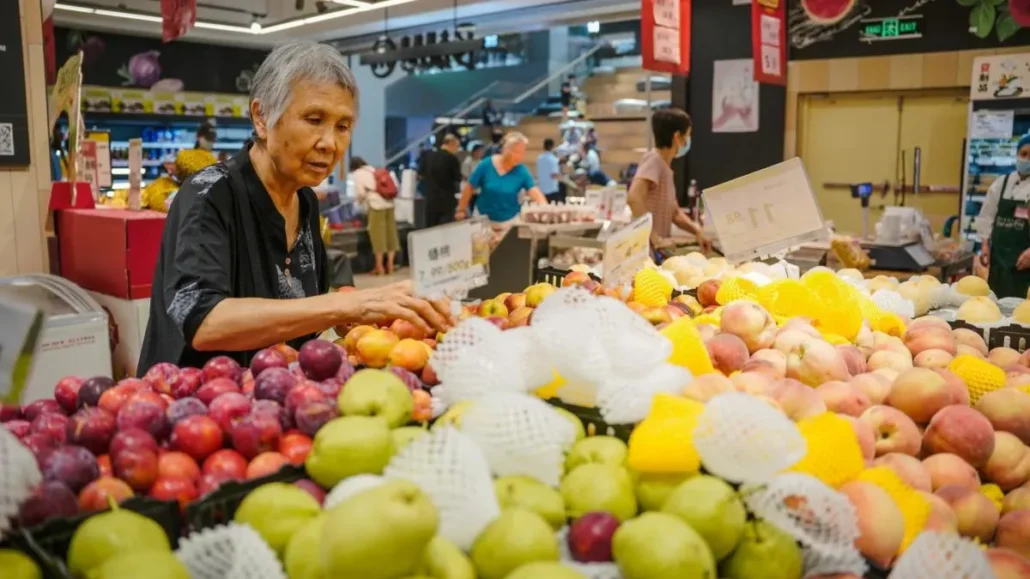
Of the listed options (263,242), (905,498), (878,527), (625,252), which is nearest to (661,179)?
(625,252)

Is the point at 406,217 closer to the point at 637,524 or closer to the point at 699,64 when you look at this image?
the point at 699,64

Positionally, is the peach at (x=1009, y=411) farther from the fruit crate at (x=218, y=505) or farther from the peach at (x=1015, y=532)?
the fruit crate at (x=218, y=505)

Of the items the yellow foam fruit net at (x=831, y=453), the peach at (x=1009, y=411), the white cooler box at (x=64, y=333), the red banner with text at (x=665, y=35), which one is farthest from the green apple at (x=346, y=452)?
the red banner with text at (x=665, y=35)

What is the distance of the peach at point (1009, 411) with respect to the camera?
1.72 meters

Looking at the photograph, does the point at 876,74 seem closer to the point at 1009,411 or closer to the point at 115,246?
the point at 115,246

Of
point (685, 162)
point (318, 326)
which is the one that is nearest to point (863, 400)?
point (318, 326)

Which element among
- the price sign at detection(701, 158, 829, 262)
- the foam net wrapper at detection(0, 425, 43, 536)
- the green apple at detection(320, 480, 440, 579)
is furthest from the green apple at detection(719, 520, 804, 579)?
the price sign at detection(701, 158, 829, 262)

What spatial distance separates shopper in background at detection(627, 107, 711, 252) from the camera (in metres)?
5.98

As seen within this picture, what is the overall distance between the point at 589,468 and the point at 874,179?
884 centimetres

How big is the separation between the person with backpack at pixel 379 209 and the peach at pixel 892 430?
33.9ft

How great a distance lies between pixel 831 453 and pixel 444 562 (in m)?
0.66

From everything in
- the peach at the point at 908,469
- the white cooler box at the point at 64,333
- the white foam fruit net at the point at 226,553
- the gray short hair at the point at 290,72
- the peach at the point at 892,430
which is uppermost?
the gray short hair at the point at 290,72

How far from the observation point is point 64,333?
394cm

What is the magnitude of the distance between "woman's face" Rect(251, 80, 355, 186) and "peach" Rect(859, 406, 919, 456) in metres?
1.43
